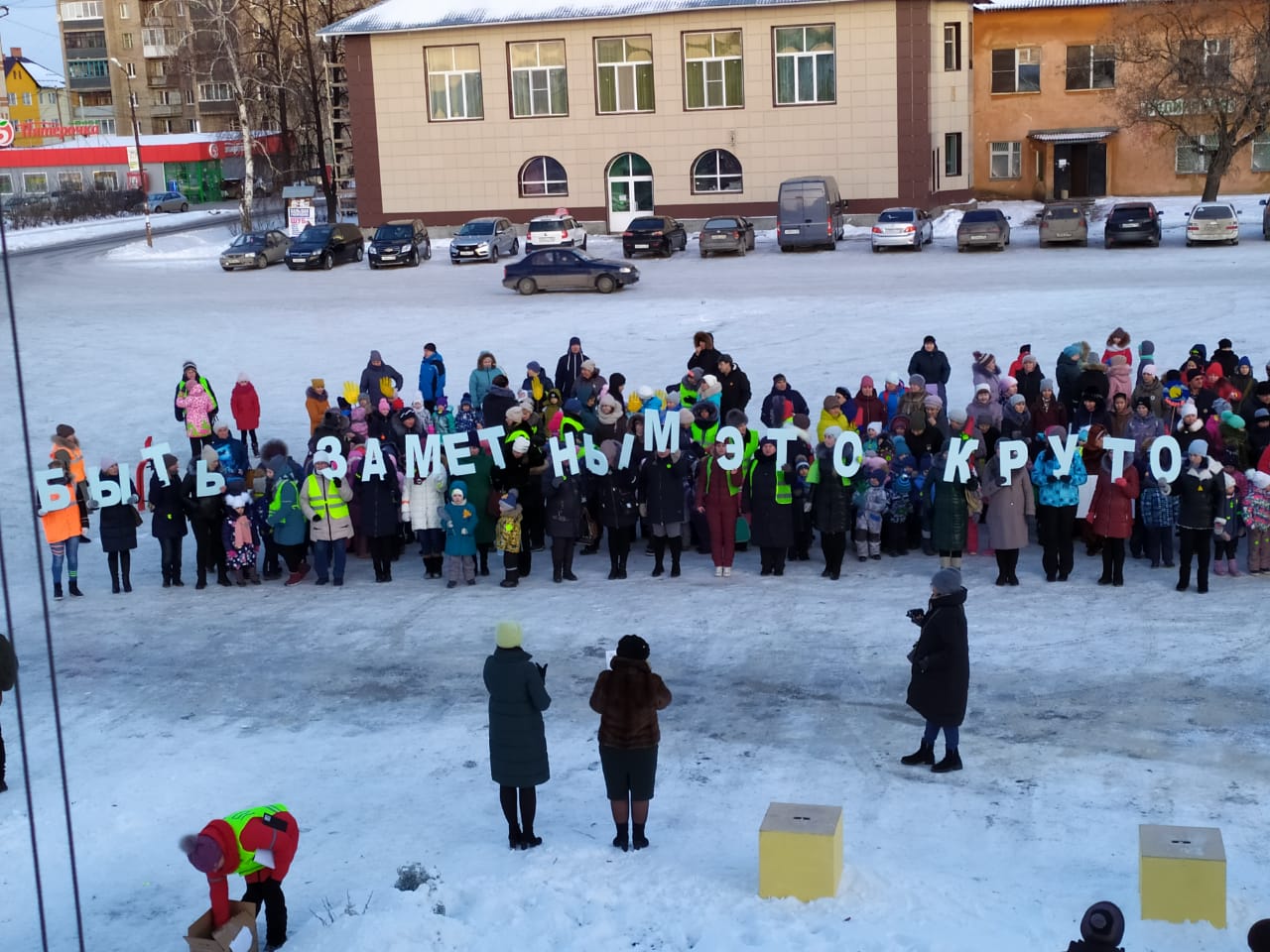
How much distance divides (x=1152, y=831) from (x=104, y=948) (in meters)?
5.30

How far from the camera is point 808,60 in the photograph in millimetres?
43656

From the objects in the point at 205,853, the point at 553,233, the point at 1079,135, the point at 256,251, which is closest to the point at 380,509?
the point at 205,853

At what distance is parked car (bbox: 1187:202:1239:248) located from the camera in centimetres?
3409

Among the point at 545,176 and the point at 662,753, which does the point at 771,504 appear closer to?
the point at 662,753

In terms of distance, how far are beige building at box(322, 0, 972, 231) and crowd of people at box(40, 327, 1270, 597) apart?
30.1 metres

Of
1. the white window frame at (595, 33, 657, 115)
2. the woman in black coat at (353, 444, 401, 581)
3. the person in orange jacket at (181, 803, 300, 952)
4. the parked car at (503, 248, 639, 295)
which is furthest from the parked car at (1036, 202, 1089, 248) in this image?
the person in orange jacket at (181, 803, 300, 952)

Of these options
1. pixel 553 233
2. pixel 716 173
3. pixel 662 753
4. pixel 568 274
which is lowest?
pixel 662 753

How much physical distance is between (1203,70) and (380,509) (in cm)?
3404

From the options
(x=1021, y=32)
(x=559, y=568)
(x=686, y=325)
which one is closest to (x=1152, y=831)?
(x=559, y=568)

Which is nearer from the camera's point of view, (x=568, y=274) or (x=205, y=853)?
(x=205, y=853)

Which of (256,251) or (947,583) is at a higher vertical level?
(256,251)

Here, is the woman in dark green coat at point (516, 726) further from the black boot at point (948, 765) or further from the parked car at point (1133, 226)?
the parked car at point (1133, 226)

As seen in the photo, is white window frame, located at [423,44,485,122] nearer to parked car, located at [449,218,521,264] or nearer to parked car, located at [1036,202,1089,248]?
parked car, located at [449,218,521,264]

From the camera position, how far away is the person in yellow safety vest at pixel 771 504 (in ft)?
43.9
